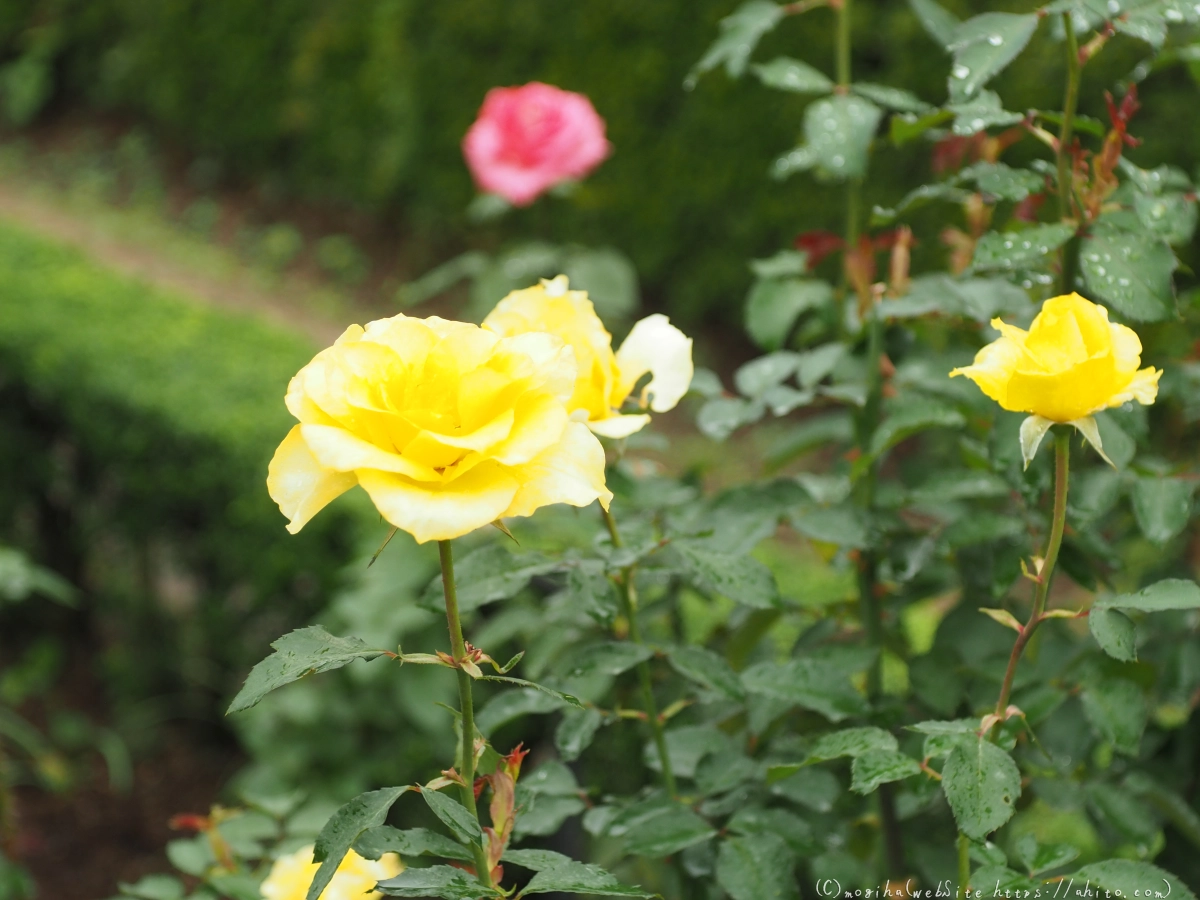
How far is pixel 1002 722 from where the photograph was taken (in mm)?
967

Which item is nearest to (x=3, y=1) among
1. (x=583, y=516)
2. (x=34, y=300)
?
(x=34, y=300)

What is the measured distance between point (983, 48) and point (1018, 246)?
0.20m

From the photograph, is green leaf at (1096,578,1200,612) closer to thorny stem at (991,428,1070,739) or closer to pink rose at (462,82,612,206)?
thorny stem at (991,428,1070,739)

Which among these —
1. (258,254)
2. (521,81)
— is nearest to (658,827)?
(521,81)

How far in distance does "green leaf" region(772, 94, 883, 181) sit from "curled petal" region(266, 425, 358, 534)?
29.0 inches

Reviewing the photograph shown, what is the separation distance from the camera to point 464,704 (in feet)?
2.74

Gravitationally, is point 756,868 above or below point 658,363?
below

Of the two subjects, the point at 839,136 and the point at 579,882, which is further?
the point at 839,136

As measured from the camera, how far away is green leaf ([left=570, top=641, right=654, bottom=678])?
3.54 ft

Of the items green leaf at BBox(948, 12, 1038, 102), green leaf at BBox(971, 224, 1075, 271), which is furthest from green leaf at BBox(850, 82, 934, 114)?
green leaf at BBox(971, 224, 1075, 271)

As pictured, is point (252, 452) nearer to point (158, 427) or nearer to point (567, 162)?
point (158, 427)

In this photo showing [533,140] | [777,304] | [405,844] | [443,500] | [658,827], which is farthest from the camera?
[533,140]

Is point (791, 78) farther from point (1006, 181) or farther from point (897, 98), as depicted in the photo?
point (1006, 181)

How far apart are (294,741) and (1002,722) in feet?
6.16
